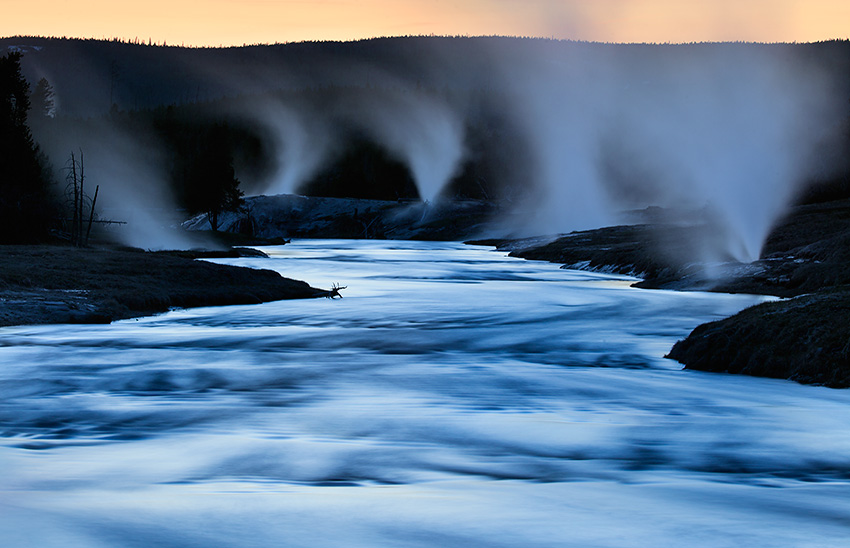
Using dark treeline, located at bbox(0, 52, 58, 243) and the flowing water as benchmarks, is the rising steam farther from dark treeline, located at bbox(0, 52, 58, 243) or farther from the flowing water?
dark treeline, located at bbox(0, 52, 58, 243)

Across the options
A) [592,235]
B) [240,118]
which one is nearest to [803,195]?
[592,235]

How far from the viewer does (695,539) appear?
623 cm

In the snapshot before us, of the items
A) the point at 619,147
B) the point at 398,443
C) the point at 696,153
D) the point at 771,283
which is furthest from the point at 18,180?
the point at 619,147

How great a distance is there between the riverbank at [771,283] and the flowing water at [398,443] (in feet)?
2.19

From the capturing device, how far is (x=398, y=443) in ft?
31.5

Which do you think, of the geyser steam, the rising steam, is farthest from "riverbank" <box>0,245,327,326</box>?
the rising steam

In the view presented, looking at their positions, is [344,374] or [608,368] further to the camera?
[608,368]

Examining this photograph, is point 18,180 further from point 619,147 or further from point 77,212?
point 619,147

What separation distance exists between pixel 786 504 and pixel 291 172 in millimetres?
176092

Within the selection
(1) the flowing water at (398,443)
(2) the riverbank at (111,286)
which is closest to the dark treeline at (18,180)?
(2) the riverbank at (111,286)

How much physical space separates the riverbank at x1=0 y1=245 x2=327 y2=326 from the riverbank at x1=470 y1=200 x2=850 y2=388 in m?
13.1

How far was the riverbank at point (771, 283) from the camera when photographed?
45.0ft

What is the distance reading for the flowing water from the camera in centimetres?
643

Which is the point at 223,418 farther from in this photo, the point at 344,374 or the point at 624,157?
the point at 624,157
